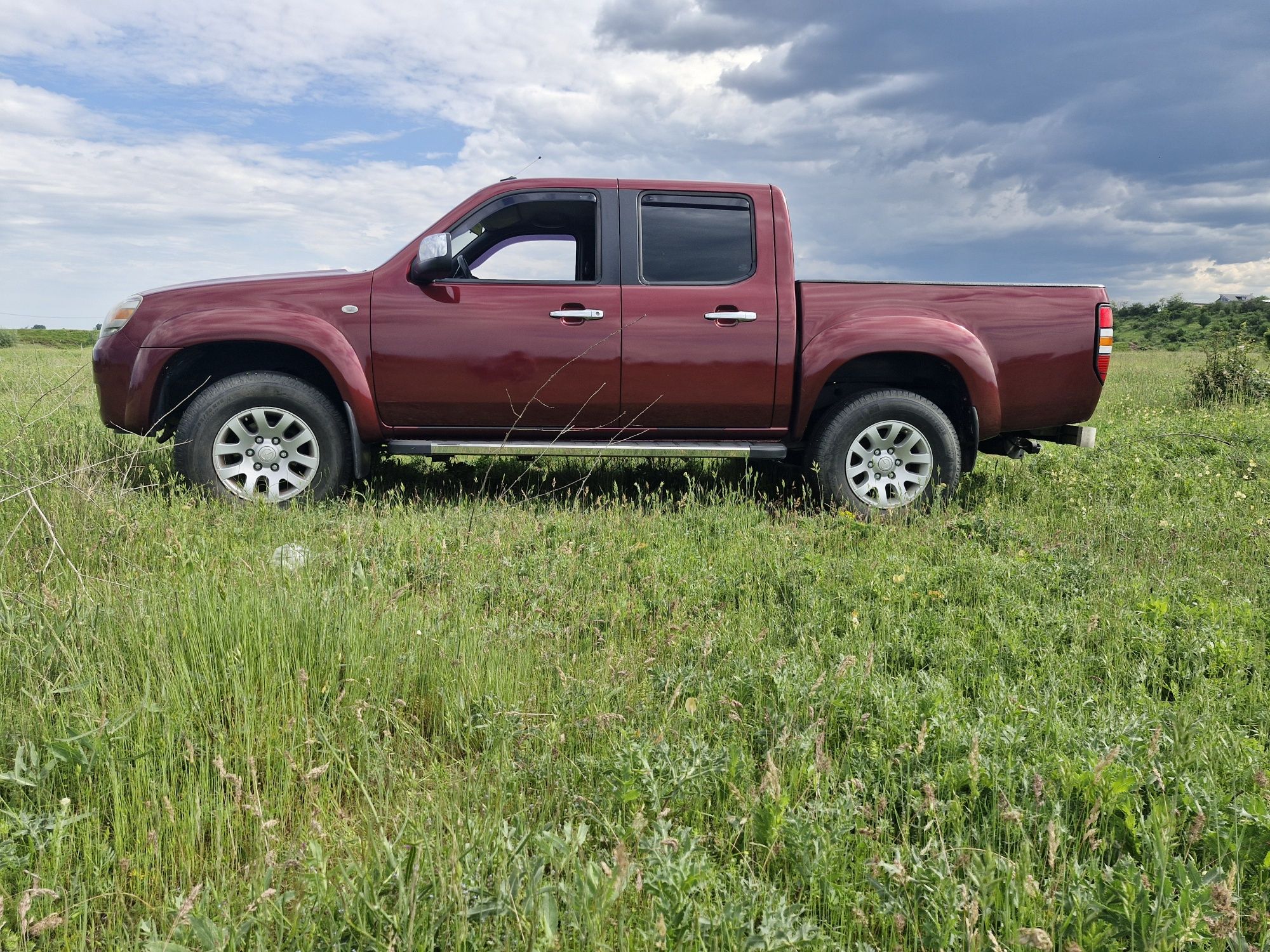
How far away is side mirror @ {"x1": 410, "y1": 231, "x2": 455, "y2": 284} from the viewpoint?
17.1 feet

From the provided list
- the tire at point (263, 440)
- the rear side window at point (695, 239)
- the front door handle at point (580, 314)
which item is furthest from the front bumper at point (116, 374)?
the rear side window at point (695, 239)

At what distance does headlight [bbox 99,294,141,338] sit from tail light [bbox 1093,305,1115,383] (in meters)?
6.27

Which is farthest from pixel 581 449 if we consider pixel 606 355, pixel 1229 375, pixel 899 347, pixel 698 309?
pixel 1229 375

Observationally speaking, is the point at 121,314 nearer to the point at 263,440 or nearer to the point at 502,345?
the point at 263,440

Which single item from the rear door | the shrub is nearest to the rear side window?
the rear door

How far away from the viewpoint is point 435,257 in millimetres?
5207

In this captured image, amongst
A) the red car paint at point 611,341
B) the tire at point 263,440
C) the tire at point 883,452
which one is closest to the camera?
the tire at point 263,440

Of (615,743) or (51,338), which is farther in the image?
(51,338)

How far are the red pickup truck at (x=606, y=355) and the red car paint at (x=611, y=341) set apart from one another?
1 cm

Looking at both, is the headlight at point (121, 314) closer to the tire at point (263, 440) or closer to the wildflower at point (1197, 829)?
the tire at point (263, 440)

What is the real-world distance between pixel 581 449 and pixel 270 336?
2.08m

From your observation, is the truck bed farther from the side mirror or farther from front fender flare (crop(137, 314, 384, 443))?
front fender flare (crop(137, 314, 384, 443))

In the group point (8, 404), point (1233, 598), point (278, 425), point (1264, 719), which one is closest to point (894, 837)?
point (1264, 719)

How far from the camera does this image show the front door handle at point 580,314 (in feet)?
18.0
